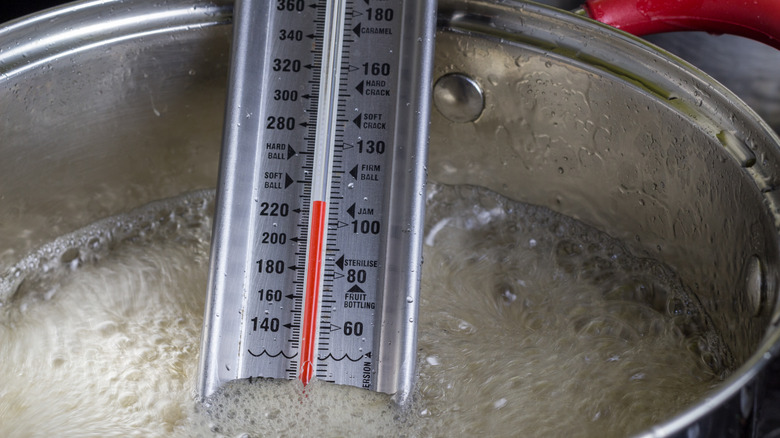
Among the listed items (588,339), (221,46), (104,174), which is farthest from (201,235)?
(588,339)

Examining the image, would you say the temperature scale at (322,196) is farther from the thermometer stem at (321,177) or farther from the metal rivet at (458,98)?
the metal rivet at (458,98)

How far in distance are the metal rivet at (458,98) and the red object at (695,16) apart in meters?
0.19

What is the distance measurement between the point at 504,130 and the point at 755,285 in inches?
16.3

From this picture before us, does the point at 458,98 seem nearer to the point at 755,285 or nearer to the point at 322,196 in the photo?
the point at 322,196

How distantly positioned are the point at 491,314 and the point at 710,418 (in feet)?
1.53

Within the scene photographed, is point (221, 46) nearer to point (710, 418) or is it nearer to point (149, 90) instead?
point (149, 90)

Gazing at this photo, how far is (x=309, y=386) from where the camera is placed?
3.15 ft

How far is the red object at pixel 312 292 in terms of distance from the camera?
959 mm

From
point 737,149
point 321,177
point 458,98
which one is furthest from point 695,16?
point 321,177

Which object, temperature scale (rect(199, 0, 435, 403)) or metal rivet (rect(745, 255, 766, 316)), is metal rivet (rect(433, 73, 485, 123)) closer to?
temperature scale (rect(199, 0, 435, 403))

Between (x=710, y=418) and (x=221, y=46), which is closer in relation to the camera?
(x=710, y=418)

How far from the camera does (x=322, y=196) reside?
38.8 inches

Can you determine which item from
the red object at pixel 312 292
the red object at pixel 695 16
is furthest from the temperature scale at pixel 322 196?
the red object at pixel 695 16

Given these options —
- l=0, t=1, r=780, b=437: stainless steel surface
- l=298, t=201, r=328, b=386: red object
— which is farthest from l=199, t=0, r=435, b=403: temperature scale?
l=0, t=1, r=780, b=437: stainless steel surface
